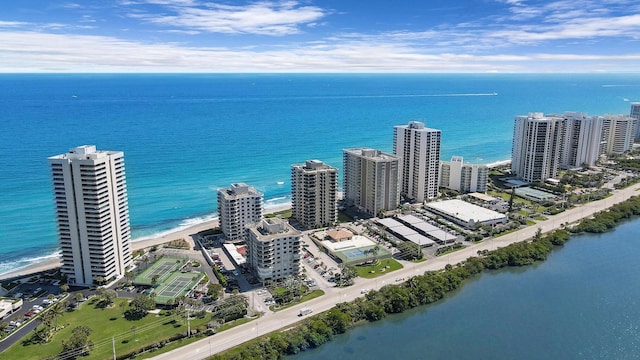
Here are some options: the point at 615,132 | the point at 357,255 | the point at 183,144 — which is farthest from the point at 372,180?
the point at 615,132

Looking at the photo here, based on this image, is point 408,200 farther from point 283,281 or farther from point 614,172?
point 614,172

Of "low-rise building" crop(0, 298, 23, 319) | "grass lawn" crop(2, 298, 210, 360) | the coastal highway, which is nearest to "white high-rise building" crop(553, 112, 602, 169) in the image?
the coastal highway

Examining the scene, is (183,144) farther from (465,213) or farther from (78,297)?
(78,297)

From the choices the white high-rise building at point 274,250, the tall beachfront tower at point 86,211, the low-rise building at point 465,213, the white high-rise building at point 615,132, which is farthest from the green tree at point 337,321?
the white high-rise building at point 615,132

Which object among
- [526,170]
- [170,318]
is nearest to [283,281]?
[170,318]

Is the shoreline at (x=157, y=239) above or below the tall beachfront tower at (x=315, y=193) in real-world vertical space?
→ below

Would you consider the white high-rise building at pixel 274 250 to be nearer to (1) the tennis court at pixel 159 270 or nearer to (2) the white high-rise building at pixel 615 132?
(1) the tennis court at pixel 159 270
